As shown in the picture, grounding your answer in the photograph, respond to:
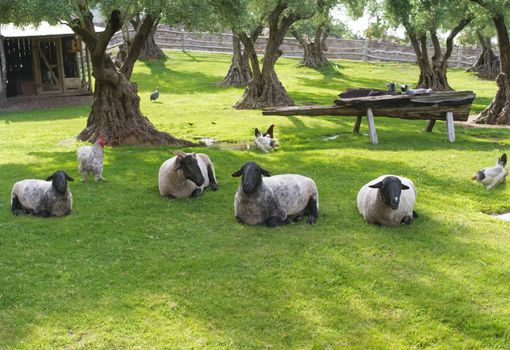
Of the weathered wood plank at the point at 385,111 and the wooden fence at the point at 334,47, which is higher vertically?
the wooden fence at the point at 334,47

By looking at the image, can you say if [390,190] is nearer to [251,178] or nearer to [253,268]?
[251,178]

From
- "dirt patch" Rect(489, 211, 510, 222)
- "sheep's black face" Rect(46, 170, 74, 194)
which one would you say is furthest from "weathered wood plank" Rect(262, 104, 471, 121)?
"sheep's black face" Rect(46, 170, 74, 194)

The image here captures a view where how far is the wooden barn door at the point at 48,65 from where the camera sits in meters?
32.5

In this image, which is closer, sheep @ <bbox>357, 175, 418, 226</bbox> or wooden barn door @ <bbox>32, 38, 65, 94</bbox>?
sheep @ <bbox>357, 175, 418, 226</bbox>

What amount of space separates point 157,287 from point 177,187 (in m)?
4.06

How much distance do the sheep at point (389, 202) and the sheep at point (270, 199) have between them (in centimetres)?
91

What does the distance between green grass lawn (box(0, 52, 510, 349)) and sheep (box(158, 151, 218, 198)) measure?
372 millimetres

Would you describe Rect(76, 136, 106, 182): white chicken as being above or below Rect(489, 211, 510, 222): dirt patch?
above

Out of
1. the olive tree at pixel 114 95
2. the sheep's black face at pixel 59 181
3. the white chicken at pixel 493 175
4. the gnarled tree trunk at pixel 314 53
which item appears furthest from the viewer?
the gnarled tree trunk at pixel 314 53

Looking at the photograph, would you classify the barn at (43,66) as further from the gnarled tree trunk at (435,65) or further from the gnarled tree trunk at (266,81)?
the gnarled tree trunk at (435,65)

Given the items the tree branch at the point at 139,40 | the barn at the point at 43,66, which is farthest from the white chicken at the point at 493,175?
the barn at the point at 43,66

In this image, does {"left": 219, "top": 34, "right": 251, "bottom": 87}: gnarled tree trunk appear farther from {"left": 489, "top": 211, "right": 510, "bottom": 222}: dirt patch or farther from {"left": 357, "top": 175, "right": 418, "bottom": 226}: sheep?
{"left": 357, "top": 175, "right": 418, "bottom": 226}: sheep

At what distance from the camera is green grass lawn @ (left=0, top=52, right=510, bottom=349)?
6.11m

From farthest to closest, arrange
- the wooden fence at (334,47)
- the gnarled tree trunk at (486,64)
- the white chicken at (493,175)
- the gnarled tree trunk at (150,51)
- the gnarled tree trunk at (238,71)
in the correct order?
the wooden fence at (334,47) < the gnarled tree trunk at (150,51) < the gnarled tree trunk at (486,64) < the gnarled tree trunk at (238,71) < the white chicken at (493,175)
